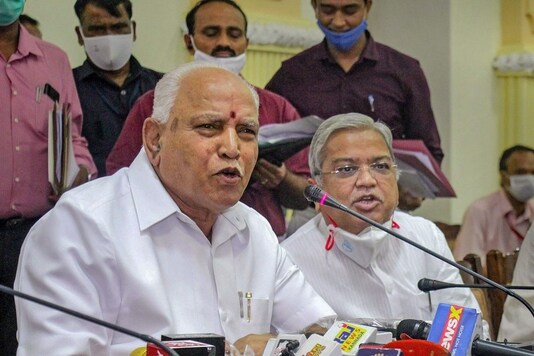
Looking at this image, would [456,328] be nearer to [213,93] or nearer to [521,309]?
[213,93]

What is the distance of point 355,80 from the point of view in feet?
14.2

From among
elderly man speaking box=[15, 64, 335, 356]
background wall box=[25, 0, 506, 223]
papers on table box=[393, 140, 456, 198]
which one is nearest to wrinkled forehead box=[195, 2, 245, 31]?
papers on table box=[393, 140, 456, 198]

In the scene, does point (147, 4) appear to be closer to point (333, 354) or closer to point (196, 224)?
point (196, 224)

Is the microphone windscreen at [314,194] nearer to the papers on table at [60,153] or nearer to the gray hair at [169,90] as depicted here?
the gray hair at [169,90]

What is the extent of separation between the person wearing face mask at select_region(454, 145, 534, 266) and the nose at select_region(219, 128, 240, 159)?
376cm

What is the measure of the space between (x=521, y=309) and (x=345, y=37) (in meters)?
1.42

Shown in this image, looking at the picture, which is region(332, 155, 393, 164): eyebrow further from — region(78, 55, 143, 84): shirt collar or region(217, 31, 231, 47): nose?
region(78, 55, 143, 84): shirt collar

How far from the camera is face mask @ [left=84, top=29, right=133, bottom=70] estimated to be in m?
4.07

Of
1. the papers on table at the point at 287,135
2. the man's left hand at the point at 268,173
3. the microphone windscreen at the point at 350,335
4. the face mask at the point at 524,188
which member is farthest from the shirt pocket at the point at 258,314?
the face mask at the point at 524,188

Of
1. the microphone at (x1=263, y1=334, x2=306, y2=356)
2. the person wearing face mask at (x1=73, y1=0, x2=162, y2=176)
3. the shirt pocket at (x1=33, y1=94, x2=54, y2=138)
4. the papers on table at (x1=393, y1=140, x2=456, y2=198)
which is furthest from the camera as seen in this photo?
the person wearing face mask at (x1=73, y1=0, x2=162, y2=176)

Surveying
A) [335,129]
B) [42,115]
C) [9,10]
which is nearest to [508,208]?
[335,129]

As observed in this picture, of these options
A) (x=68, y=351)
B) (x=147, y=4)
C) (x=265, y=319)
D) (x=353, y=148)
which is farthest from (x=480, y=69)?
(x=68, y=351)

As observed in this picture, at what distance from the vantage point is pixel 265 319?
257 cm

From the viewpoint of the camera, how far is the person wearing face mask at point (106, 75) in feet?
13.1
